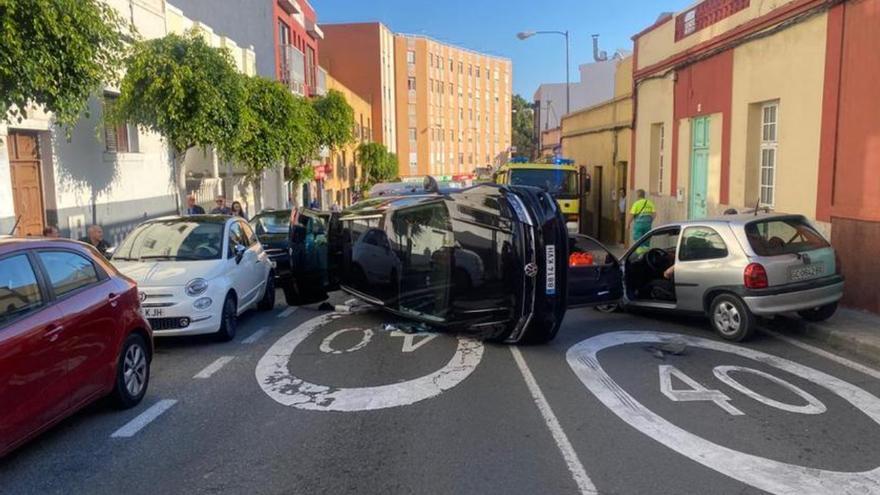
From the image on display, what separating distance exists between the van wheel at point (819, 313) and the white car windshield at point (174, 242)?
7.57 meters

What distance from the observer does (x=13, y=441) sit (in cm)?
461

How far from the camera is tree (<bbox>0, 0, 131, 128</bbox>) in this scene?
7703mm

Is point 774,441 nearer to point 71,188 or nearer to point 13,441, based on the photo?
point 13,441

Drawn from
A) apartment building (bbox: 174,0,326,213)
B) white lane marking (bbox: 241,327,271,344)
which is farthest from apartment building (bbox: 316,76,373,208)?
white lane marking (bbox: 241,327,271,344)

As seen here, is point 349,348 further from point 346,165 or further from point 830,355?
point 346,165

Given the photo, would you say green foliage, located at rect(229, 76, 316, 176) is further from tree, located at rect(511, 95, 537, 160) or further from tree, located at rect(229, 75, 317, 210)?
tree, located at rect(511, 95, 537, 160)

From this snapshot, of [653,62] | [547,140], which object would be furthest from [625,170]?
[547,140]

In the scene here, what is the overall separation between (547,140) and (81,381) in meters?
43.1

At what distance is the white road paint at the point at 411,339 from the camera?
8453 mm

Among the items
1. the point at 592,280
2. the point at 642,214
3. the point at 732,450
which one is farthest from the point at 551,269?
the point at 642,214

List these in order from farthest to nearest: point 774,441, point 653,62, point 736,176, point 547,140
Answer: point 547,140 < point 653,62 < point 736,176 < point 774,441

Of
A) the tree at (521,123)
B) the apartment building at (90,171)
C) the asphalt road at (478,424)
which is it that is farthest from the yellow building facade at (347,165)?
the tree at (521,123)

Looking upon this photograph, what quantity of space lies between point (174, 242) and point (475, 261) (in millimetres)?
4360

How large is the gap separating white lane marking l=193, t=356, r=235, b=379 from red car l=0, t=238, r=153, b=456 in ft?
2.82
